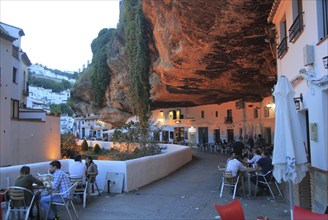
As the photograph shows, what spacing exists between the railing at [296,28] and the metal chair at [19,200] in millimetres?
6980

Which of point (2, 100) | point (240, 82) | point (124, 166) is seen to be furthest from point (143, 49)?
point (124, 166)

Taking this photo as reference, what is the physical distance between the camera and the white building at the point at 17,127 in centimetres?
1797

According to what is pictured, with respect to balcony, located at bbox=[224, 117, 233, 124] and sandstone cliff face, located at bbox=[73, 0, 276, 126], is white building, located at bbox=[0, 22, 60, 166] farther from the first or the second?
balcony, located at bbox=[224, 117, 233, 124]

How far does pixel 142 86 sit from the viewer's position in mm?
27078

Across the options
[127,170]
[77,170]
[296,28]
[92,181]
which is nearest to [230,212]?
[77,170]

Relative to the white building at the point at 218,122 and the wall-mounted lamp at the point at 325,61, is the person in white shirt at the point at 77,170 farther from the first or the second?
the white building at the point at 218,122

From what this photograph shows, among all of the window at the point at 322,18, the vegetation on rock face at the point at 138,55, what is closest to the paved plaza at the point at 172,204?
the window at the point at 322,18

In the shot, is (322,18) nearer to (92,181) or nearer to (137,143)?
(92,181)

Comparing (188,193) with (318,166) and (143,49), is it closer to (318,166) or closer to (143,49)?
(318,166)

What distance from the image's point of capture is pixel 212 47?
46.1 ft

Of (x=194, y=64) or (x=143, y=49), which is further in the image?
(x=143, y=49)

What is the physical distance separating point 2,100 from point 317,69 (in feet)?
55.2

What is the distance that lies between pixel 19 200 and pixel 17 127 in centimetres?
1429

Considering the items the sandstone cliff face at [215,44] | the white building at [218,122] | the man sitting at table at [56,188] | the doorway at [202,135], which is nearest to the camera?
the man sitting at table at [56,188]
